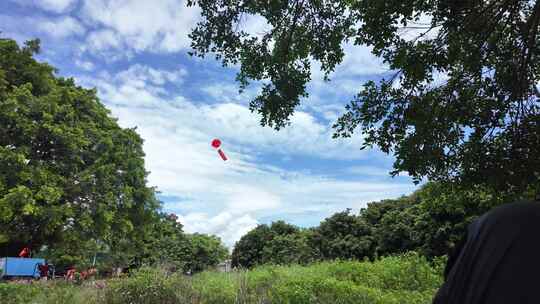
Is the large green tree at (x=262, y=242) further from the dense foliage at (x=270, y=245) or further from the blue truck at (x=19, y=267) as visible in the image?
the blue truck at (x=19, y=267)

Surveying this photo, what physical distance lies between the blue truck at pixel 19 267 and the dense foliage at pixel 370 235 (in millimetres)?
8655

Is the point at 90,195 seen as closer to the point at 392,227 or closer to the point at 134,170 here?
the point at 134,170

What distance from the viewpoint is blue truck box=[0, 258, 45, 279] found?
15.2 m

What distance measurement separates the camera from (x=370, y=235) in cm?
1744

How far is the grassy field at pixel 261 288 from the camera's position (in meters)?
8.21

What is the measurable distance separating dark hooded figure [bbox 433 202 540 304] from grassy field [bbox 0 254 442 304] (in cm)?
705

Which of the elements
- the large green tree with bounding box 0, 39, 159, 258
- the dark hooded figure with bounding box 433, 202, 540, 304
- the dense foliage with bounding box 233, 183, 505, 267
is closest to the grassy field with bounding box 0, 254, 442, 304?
the dense foliage with bounding box 233, 183, 505, 267

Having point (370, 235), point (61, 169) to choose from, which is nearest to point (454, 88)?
point (370, 235)

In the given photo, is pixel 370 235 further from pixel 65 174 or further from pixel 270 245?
pixel 65 174

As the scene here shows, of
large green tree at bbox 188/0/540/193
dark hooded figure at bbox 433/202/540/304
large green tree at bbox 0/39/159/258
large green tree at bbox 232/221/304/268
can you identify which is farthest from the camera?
large green tree at bbox 232/221/304/268

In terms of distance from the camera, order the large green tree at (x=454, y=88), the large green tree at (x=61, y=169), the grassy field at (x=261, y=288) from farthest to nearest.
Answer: the large green tree at (x=61, y=169) → the grassy field at (x=261, y=288) → the large green tree at (x=454, y=88)

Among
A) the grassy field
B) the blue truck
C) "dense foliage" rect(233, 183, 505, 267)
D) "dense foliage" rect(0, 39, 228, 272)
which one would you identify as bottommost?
the grassy field

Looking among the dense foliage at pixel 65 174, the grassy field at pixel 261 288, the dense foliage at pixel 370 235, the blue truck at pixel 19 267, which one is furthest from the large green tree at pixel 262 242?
the grassy field at pixel 261 288

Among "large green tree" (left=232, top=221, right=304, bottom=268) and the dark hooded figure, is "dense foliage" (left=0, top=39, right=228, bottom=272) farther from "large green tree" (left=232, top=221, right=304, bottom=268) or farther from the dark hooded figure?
the dark hooded figure
